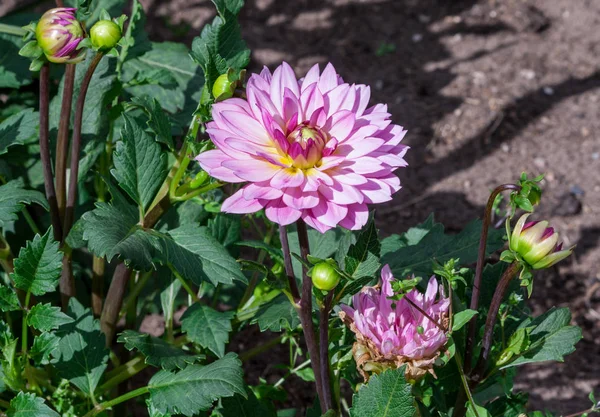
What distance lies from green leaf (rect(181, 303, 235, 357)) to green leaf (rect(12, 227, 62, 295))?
238mm

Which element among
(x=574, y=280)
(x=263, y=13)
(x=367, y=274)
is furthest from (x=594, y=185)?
(x=367, y=274)

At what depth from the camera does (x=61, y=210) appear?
1.33 meters

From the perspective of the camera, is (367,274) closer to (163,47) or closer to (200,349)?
(200,349)

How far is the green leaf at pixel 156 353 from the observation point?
1.20m

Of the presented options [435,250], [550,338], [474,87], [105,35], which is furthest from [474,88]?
[105,35]

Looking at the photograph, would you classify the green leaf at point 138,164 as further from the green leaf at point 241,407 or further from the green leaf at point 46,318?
the green leaf at point 241,407

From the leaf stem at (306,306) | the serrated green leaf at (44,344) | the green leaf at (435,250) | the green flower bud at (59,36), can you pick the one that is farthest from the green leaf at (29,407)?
the green leaf at (435,250)

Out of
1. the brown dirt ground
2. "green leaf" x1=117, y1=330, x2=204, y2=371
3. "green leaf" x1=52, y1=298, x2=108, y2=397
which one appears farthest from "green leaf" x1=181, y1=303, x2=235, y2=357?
the brown dirt ground

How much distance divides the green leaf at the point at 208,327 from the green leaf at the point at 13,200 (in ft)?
0.97

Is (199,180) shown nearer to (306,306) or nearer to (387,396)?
(306,306)

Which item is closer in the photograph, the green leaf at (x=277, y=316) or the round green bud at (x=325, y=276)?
the round green bud at (x=325, y=276)

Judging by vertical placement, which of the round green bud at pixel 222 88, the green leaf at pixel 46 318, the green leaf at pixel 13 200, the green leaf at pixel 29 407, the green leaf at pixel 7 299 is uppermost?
the round green bud at pixel 222 88

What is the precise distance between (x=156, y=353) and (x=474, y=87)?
1.65 metres

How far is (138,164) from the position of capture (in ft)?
4.05
